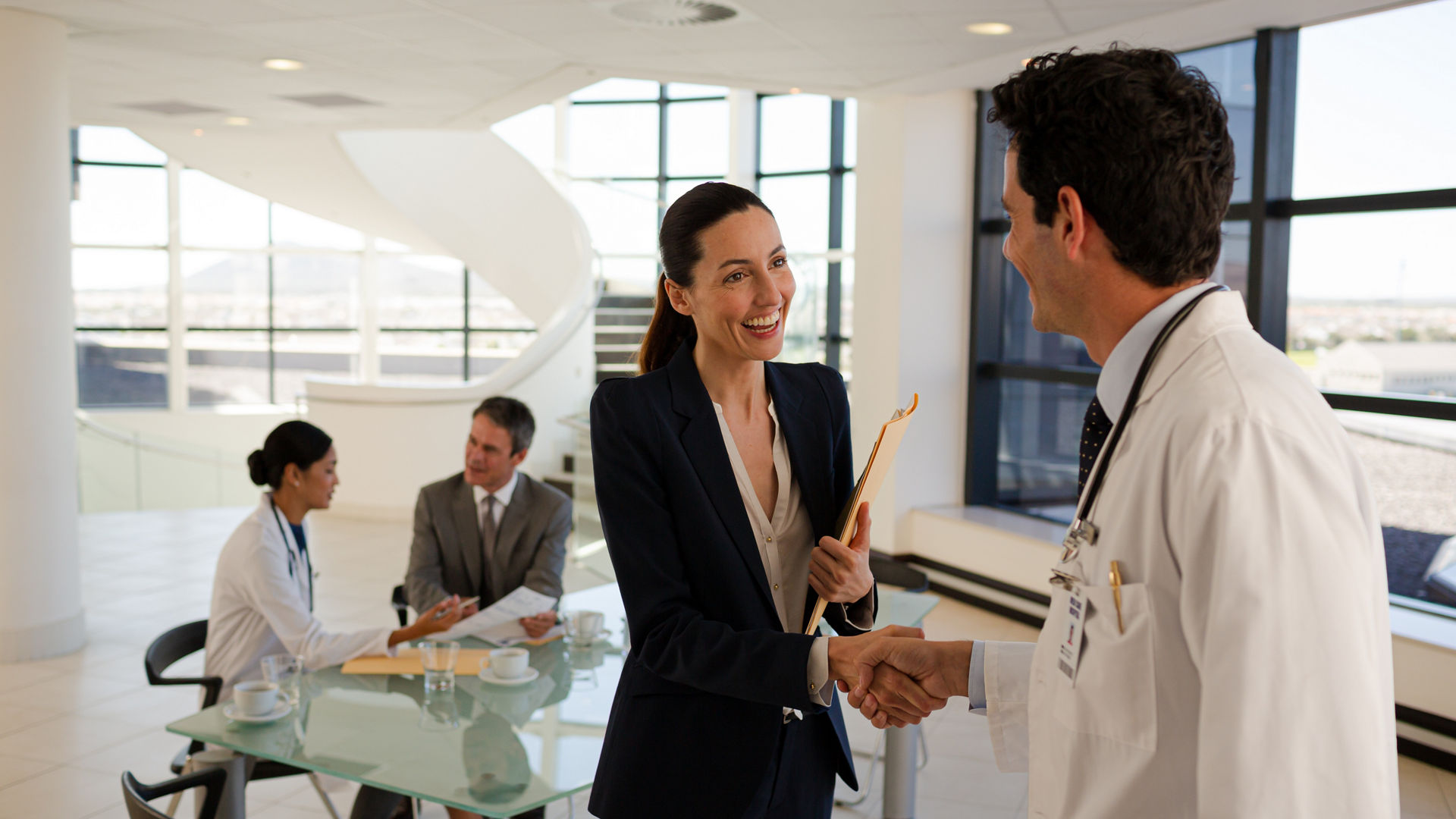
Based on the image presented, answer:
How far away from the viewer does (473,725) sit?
2.49m

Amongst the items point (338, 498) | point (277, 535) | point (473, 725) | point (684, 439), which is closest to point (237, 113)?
point (338, 498)

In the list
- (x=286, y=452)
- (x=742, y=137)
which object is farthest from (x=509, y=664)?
(x=742, y=137)

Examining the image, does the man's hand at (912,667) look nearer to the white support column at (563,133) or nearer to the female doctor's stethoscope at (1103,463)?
the female doctor's stethoscope at (1103,463)

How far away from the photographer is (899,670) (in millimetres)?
1537

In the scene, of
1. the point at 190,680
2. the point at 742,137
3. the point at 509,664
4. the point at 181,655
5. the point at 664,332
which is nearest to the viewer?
the point at 664,332

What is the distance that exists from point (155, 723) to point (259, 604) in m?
2.20

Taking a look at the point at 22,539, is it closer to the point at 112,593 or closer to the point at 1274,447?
the point at 112,593

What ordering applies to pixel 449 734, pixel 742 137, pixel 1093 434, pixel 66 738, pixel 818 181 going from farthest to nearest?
1. pixel 742 137
2. pixel 818 181
3. pixel 66 738
4. pixel 449 734
5. pixel 1093 434

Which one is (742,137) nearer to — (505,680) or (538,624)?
(538,624)

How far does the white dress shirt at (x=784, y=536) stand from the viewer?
169 centimetres

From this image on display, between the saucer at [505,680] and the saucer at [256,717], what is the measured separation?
479 millimetres

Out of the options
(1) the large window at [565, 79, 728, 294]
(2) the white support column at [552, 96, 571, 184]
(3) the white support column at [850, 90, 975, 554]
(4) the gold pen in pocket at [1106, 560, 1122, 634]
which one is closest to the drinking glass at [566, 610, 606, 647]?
(4) the gold pen in pocket at [1106, 560, 1122, 634]

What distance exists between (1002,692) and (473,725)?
1.50m

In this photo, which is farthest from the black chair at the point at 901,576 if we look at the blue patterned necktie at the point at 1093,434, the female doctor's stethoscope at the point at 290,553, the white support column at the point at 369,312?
the white support column at the point at 369,312
